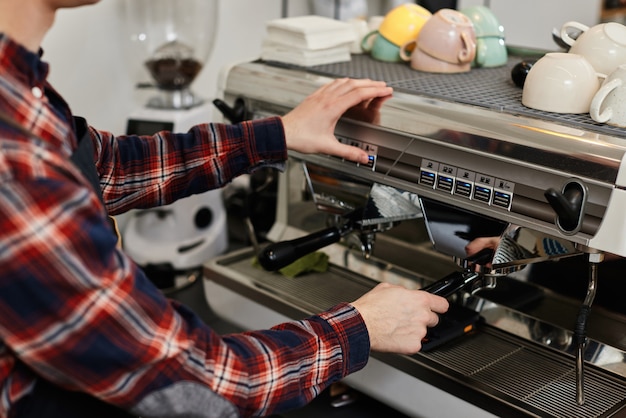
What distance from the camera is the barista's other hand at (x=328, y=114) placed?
0.91 metres

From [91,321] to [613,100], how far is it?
542 mm

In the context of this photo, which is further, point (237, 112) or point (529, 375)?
point (237, 112)

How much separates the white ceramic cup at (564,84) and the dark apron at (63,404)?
0.48 meters

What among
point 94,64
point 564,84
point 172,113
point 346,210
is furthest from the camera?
point 94,64

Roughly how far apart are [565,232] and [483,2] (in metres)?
1.35

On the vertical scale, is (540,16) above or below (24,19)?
below

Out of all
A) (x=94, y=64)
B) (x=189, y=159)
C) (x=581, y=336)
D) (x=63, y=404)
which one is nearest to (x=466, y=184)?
(x=581, y=336)

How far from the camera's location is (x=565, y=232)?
739 mm

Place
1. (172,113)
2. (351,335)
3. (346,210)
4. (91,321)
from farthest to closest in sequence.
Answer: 1. (172,113)
2. (346,210)
3. (351,335)
4. (91,321)

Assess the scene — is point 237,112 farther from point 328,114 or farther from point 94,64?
point 94,64

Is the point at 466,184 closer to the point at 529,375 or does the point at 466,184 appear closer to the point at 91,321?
the point at 529,375

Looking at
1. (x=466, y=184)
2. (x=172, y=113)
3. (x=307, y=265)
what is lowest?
(x=307, y=265)

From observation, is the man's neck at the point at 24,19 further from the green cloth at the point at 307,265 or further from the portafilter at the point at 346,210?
the green cloth at the point at 307,265

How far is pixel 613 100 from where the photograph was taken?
78 centimetres
